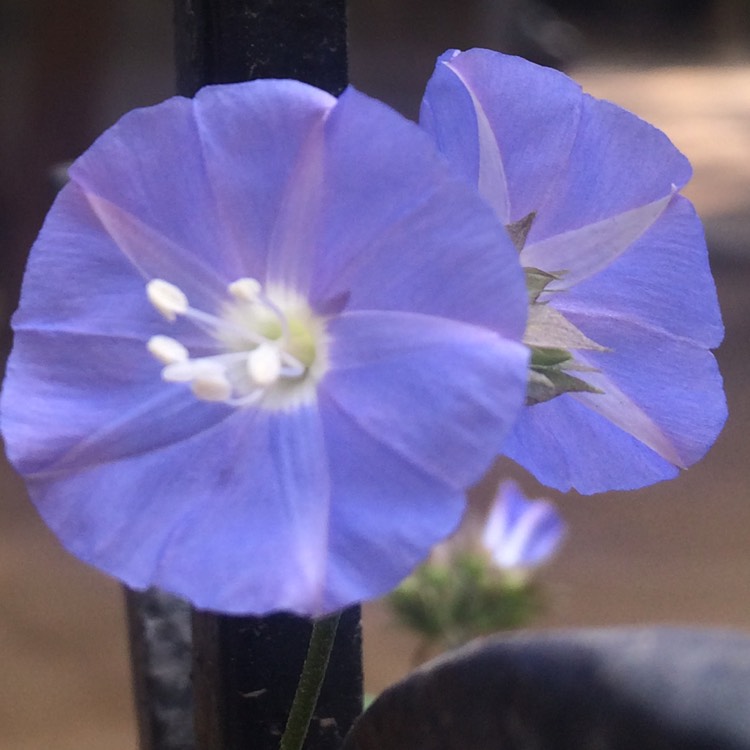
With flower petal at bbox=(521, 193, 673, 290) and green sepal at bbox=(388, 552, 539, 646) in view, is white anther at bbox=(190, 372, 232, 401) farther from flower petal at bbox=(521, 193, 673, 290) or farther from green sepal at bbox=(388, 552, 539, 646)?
green sepal at bbox=(388, 552, 539, 646)

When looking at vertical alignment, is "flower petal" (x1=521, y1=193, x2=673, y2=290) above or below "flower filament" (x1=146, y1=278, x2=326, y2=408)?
above

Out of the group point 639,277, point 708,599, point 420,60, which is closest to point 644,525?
point 708,599

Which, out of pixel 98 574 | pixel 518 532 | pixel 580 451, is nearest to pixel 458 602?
pixel 518 532

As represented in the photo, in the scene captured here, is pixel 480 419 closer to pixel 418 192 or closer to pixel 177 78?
pixel 418 192

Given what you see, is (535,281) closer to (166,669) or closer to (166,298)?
(166,298)

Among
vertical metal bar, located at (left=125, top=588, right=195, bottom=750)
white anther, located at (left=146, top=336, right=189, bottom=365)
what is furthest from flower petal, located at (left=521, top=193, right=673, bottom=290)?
vertical metal bar, located at (left=125, top=588, right=195, bottom=750)

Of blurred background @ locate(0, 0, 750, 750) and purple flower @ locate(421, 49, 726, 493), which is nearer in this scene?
purple flower @ locate(421, 49, 726, 493)

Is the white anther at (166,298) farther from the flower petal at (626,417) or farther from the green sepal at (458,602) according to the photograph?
the green sepal at (458,602)
